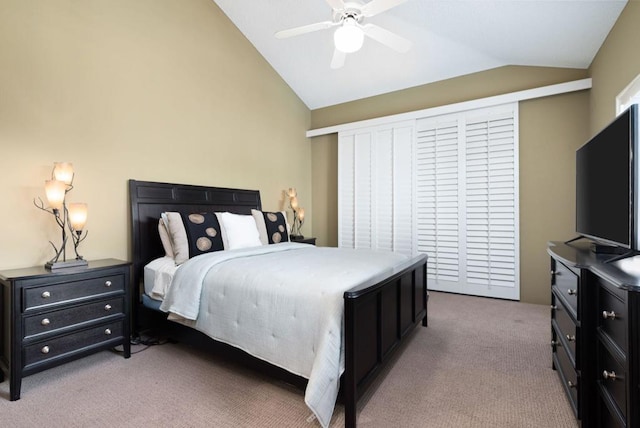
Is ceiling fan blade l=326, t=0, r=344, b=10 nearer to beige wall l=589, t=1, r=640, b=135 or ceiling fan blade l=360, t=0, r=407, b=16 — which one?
ceiling fan blade l=360, t=0, r=407, b=16

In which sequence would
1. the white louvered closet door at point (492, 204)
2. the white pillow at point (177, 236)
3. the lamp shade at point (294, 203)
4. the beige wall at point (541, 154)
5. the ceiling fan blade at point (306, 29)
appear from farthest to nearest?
the lamp shade at point (294, 203) → the white louvered closet door at point (492, 204) → the beige wall at point (541, 154) → the white pillow at point (177, 236) → the ceiling fan blade at point (306, 29)

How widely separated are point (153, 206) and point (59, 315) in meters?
1.26

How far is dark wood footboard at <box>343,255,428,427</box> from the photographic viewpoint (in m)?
1.59

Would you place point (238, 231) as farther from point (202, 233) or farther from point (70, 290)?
point (70, 290)

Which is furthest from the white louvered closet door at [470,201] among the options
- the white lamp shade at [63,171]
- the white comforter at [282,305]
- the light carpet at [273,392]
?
the white lamp shade at [63,171]

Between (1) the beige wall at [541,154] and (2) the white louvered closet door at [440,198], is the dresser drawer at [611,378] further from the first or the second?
(2) the white louvered closet door at [440,198]

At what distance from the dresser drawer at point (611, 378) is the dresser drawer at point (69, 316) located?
2967mm

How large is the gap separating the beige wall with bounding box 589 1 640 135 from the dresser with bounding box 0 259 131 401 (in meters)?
4.18

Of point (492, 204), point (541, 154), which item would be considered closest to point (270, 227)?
point (492, 204)

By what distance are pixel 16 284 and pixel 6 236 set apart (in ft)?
1.98

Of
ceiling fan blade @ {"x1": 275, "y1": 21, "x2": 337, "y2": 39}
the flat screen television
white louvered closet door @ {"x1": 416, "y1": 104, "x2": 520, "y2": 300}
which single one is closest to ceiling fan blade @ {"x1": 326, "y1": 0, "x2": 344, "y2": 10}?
ceiling fan blade @ {"x1": 275, "y1": 21, "x2": 337, "y2": 39}

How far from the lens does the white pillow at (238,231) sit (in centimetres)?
312

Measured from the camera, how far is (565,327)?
1.85 meters

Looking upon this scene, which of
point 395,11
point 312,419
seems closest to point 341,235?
point 395,11
